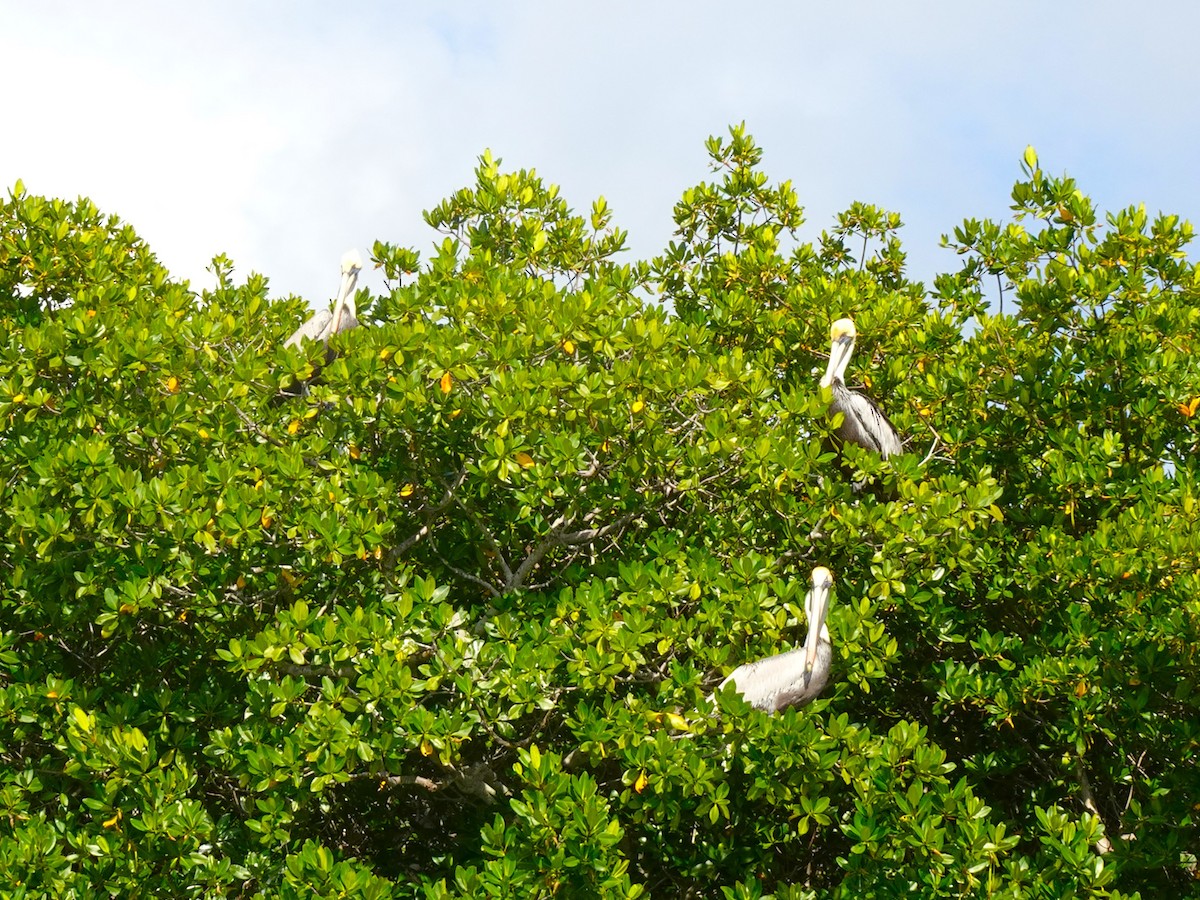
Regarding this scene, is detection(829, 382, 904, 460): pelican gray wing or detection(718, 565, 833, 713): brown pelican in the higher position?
detection(829, 382, 904, 460): pelican gray wing

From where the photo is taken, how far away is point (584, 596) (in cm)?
721

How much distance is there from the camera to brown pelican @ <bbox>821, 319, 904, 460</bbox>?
29.8 ft

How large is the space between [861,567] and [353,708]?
3539 millimetres

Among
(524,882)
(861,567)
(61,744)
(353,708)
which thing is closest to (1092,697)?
(861,567)

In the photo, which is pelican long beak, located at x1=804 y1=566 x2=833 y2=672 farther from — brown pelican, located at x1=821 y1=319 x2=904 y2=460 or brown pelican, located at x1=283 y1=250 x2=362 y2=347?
brown pelican, located at x1=283 y1=250 x2=362 y2=347

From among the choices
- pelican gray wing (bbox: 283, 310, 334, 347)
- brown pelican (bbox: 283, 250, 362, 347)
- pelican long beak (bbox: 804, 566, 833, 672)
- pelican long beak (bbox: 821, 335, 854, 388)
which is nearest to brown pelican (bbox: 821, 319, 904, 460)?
pelican long beak (bbox: 821, 335, 854, 388)

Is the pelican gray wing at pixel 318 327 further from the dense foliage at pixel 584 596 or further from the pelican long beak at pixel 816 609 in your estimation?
the pelican long beak at pixel 816 609

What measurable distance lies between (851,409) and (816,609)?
2.25 m

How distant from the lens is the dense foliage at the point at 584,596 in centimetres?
691

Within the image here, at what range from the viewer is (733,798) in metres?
8.12

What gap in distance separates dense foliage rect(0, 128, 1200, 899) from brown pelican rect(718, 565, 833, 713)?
18cm

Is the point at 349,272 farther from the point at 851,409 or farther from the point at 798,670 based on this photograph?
the point at 798,670

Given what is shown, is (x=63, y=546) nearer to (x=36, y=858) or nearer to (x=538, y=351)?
(x=36, y=858)

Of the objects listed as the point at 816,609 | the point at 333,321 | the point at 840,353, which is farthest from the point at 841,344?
the point at 333,321
